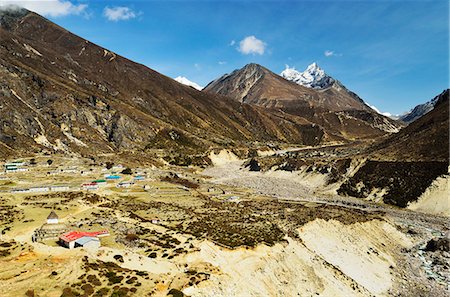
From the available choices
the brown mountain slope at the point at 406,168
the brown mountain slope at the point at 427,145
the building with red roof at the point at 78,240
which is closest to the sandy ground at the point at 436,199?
the brown mountain slope at the point at 406,168

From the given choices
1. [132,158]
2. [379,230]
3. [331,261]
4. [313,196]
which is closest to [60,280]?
[331,261]

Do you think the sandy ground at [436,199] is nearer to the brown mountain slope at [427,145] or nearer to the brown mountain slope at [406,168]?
the brown mountain slope at [406,168]

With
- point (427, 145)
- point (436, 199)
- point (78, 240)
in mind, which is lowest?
point (78, 240)

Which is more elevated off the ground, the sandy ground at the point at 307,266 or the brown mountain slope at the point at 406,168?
the brown mountain slope at the point at 406,168

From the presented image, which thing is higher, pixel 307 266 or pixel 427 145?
pixel 427 145

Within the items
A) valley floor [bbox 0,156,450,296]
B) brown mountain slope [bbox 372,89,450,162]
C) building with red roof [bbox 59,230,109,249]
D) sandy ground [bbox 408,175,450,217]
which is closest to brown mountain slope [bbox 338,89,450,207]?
brown mountain slope [bbox 372,89,450,162]

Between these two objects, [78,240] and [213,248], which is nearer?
[78,240]

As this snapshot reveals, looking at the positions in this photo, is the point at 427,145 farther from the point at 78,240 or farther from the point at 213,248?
the point at 78,240

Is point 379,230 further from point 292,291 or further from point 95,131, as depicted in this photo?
point 95,131

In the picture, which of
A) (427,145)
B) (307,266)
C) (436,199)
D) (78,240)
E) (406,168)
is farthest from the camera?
(427,145)

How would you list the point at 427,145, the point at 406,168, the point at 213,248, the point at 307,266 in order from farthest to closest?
the point at 427,145 → the point at 406,168 → the point at 307,266 → the point at 213,248

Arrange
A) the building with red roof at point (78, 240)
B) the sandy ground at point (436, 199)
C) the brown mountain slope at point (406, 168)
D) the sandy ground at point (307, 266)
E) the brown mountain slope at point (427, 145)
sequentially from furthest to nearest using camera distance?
the brown mountain slope at point (427, 145)
the brown mountain slope at point (406, 168)
the sandy ground at point (436, 199)
the building with red roof at point (78, 240)
the sandy ground at point (307, 266)

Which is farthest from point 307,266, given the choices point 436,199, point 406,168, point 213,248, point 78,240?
point 406,168
